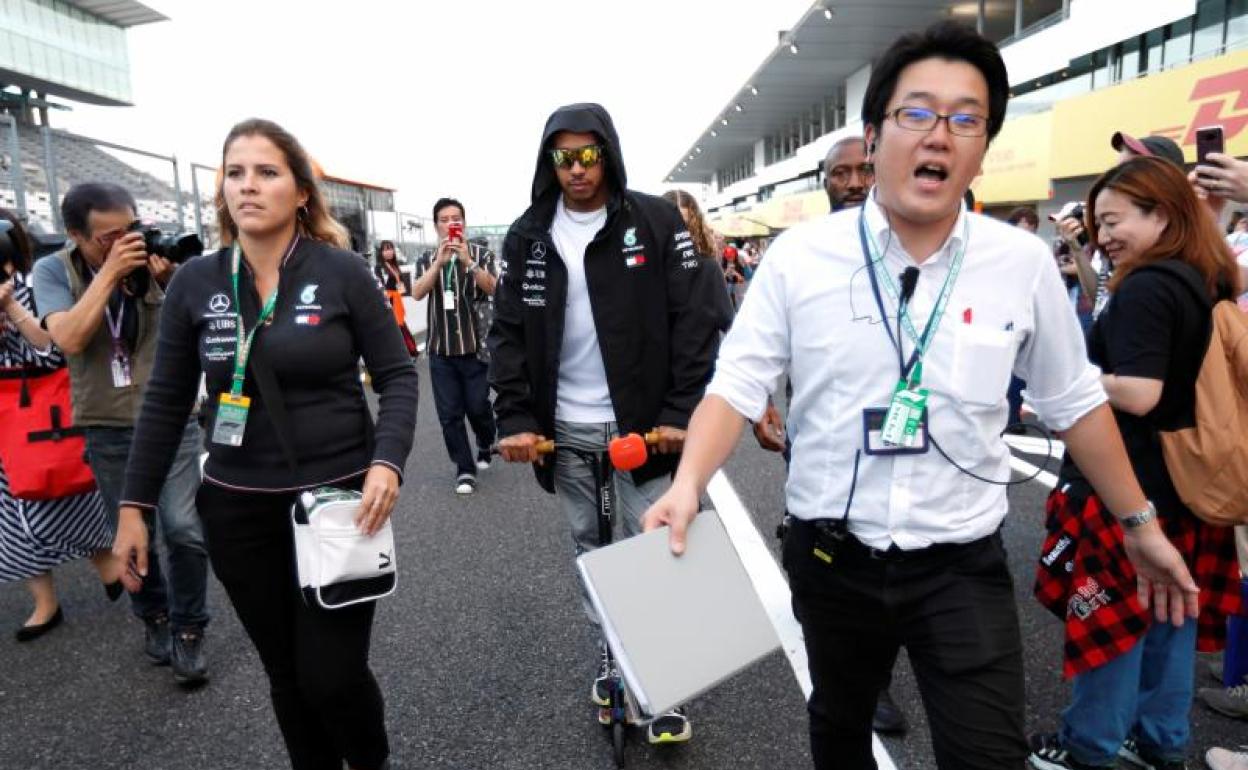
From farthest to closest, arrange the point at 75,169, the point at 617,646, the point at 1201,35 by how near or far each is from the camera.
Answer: the point at 1201,35 < the point at 75,169 < the point at 617,646

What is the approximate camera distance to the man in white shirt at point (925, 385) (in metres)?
1.63

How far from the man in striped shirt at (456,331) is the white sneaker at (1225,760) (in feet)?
14.9

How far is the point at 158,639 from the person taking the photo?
3.48 metres

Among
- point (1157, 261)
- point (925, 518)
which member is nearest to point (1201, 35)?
point (1157, 261)

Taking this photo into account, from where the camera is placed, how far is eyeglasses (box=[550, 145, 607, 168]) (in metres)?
2.54

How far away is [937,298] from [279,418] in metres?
1.66

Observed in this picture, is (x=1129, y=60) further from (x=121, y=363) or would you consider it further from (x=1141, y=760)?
(x=121, y=363)

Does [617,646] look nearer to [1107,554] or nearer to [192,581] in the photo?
[1107,554]

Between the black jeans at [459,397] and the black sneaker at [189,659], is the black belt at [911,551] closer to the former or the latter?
the black sneaker at [189,659]

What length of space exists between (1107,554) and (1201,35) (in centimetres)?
1659

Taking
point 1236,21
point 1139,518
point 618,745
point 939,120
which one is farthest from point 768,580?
point 1236,21

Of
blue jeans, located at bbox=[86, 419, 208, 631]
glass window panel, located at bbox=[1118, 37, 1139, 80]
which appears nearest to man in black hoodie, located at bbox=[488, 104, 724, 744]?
blue jeans, located at bbox=[86, 419, 208, 631]

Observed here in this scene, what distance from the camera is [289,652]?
2.31 meters

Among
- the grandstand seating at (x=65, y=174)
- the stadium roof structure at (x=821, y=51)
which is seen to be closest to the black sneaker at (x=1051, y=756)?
the grandstand seating at (x=65, y=174)
